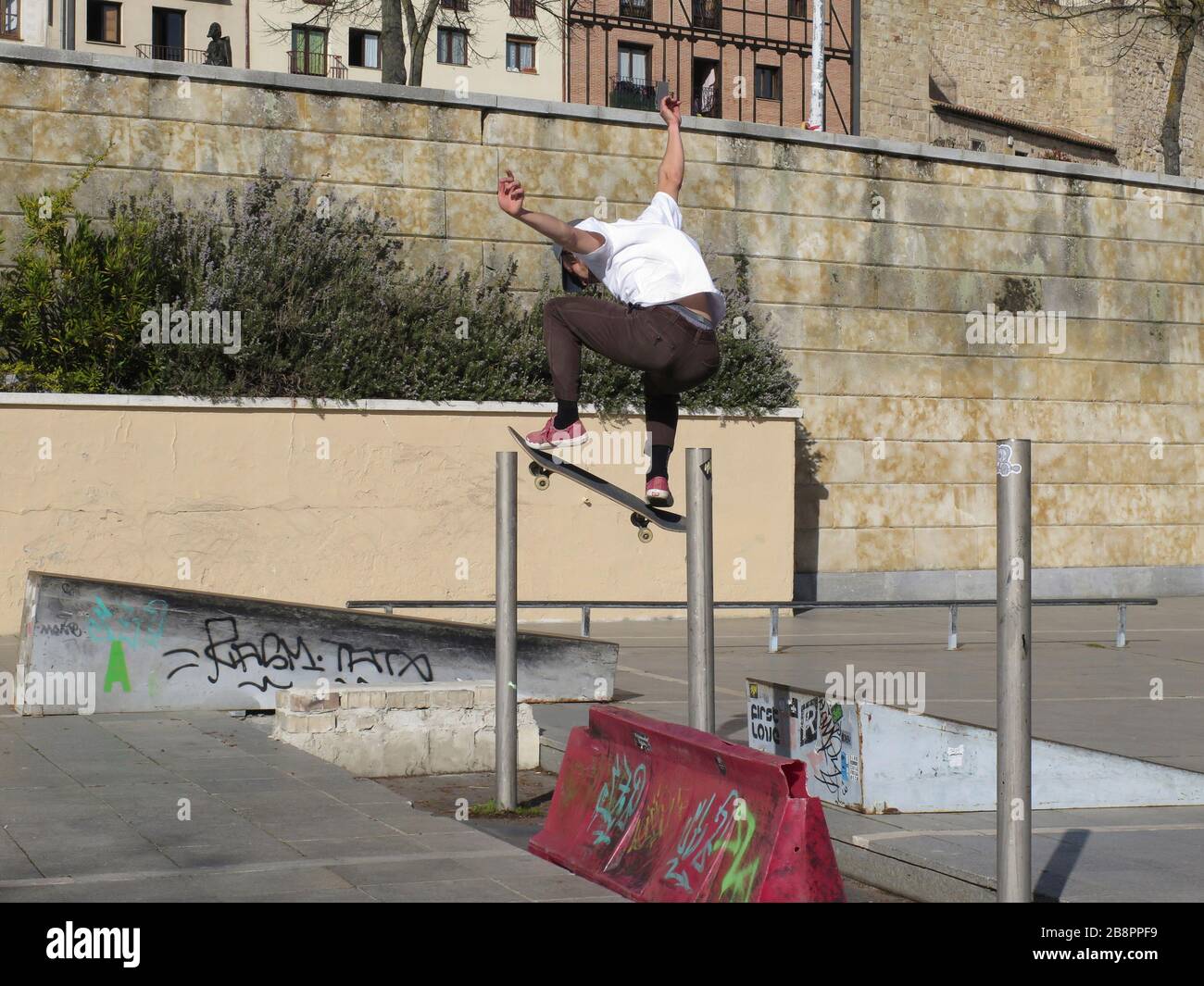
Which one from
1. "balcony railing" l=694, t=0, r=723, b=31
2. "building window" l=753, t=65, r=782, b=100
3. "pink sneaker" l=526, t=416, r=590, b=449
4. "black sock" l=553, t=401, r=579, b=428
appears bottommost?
"pink sneaker" l=526, t=416, r=590, b=449

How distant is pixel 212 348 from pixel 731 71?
138 feet

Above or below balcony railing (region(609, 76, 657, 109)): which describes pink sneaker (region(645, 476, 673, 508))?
below

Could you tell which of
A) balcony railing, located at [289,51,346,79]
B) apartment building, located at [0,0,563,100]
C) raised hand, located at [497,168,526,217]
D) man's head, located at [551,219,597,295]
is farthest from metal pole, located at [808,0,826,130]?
balcony railing, located at [289,51,346,79]

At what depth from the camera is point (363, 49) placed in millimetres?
55625

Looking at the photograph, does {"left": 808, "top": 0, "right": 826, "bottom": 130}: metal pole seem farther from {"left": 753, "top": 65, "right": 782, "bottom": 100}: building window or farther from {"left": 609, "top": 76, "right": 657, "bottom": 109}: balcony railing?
{"left": 753, "top": 65, "right": 782, "bottom": 100}: building window

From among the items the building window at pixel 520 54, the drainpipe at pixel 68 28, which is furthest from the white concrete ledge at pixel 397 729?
the building window at pixel 520 54

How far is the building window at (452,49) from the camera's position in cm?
5544

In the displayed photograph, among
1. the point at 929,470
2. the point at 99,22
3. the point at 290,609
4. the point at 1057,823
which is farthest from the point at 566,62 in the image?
the point at 1057,823

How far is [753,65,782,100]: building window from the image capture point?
57.6m

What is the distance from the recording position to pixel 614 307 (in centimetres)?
710

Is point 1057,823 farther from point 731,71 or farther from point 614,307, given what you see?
point 731,71

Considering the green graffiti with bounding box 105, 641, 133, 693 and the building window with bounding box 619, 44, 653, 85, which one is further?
the building window with bounding box 619, 44, 653, 85

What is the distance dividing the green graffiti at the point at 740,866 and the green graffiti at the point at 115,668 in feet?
22.6

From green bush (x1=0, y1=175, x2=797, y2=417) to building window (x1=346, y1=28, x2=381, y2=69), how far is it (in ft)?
124
